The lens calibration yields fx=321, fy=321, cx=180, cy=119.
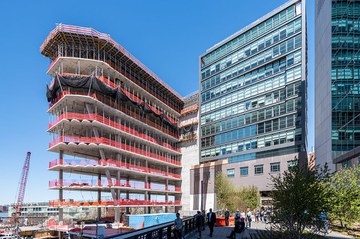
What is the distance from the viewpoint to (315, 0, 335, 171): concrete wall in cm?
5275

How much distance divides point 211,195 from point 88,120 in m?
37.1

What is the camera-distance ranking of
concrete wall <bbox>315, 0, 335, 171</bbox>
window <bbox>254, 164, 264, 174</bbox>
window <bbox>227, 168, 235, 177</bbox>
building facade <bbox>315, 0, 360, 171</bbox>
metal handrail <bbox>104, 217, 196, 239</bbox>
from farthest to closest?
window <bbox>227, 168, 235, 177</bbox>, window <bbox>254, 164, 264, 174</bbox>, concrete wall <bbox>315, 0, 335, 171</bbox>, building facade <bbox>315, 0, 360, 171</bbox>, metal handrail <bbox>104, 217, 196, 239</bbox>

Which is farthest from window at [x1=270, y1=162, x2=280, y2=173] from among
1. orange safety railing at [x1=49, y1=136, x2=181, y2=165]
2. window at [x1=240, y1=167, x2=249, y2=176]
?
orange safety railing at [x1=49, y1=136, x2=181, y2=165]

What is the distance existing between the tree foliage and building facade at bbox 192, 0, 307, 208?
467cm

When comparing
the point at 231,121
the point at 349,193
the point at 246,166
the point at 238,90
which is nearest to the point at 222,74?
the point at 238,90

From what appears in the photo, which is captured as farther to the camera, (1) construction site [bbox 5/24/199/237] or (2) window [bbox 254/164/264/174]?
(2) window [bbox 254/164/264/174]

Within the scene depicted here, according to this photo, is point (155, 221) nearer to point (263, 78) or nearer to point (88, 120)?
point (88, 120)

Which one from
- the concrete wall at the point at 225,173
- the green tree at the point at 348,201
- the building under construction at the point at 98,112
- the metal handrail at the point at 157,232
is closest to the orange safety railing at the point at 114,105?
the building under construction at the point at 98,112

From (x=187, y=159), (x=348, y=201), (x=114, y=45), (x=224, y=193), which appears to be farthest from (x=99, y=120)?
(x=187, y=159)

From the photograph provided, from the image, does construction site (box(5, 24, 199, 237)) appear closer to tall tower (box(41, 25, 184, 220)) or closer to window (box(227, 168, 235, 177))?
tall tower (box(41, 25, 184, 220))

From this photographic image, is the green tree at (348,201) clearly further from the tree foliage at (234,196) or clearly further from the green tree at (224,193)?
the green tree at (224,193)

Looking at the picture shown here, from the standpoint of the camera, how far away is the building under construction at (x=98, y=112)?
48312 millimetres

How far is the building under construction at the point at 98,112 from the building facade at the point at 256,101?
16223 mm

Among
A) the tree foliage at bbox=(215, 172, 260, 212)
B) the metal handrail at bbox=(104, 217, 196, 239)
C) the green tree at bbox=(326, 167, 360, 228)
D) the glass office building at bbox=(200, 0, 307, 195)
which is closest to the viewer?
the metal handrail at bbox=(104, 217, 196, 239)
